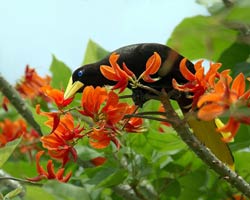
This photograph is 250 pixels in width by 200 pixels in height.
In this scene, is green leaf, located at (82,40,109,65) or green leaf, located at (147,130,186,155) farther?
green leaf, located at (82,40,109,65)

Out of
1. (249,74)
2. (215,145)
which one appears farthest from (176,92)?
(249,74)

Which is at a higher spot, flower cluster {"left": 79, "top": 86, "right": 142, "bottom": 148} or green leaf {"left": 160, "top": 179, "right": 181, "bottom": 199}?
flower cluster {"left": 79, "top": 86, "right": 142, "bottom": 148}

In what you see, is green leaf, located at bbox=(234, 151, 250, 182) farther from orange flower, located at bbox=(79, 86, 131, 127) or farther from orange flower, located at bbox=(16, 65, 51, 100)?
orange flower, located at bbox=(16, 65, 51, 100)

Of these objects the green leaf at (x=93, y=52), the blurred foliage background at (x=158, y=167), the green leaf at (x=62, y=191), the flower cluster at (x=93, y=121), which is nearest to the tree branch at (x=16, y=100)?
the blurred foliage background at (x=158, y=167)

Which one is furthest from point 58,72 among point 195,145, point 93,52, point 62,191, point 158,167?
point 62,191

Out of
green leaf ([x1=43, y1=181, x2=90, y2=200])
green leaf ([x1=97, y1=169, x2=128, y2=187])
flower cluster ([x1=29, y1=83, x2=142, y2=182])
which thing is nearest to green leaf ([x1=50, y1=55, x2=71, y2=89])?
green leaf ([x1=97, y1=169, x2=128, y2=187])

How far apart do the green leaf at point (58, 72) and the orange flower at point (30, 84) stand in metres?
0.28

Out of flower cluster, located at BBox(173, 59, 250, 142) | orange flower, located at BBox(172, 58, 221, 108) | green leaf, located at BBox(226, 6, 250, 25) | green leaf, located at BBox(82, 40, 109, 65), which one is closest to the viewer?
green leaf, located at BBox(226, 6, 250, 25)

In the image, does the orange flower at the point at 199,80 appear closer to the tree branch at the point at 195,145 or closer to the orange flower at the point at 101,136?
the tree branch at the point at 195,145

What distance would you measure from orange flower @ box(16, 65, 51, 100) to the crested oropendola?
1.06m

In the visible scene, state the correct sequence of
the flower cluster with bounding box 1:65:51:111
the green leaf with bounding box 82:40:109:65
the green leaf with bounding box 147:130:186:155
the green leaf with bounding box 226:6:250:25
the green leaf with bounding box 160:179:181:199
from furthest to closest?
the flower cluster with bounding box 1:65:51:111, the green leaf with bounding box 82:40:109:65, the green leaf with bounding box 160:179:181:199, the green leaf with bounding box 147:130:186:155, the green leaf with bounding box 226:6:250:25

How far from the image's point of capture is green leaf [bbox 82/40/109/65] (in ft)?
6.14

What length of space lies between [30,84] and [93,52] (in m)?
0.49

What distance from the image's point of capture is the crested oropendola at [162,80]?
0.98m
